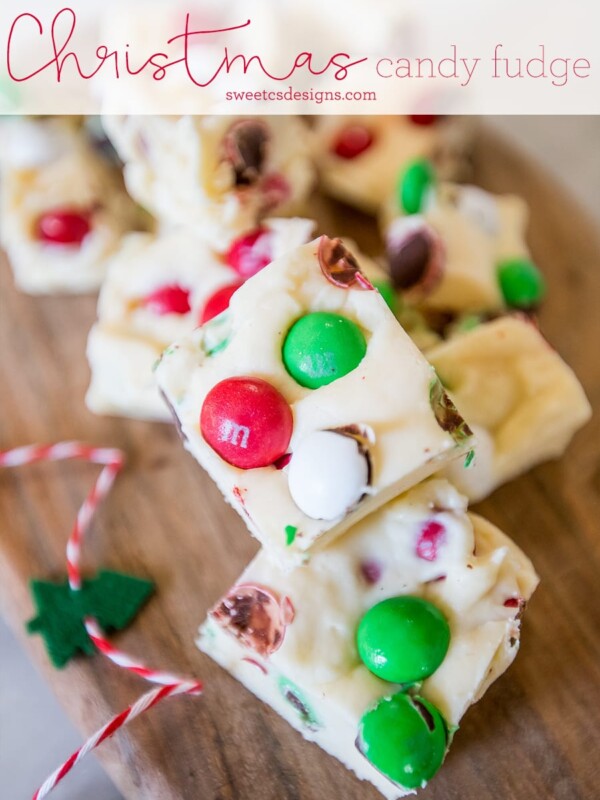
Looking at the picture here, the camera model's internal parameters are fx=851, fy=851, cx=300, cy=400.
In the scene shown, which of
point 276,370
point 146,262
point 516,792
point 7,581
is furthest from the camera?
point 146,262

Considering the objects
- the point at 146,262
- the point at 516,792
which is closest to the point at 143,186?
the point at 146,262

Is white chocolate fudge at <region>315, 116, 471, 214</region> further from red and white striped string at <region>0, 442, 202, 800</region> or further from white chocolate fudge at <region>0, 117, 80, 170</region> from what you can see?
red and white striped string at <region>0, 442, 202, 800</region>

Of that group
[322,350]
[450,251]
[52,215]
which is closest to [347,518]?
[322,350]

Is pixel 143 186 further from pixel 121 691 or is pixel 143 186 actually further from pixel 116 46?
pixel 121 691

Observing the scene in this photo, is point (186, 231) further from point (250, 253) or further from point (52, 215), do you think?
point (52, 215)

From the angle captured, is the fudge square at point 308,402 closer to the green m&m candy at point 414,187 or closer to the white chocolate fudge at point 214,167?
the white chocolate fudge at point 214,167

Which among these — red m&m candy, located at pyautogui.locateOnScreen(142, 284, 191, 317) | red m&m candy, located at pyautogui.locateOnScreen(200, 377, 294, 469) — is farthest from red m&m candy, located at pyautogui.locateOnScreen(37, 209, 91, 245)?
red m&m candy, located at pyautogui.locateOnScreen(200, 377, 294, 469)

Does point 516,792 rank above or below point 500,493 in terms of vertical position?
below

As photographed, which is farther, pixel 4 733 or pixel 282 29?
pixel 282 29
